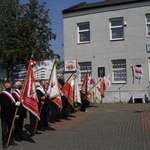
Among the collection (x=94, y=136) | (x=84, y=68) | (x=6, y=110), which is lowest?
(x=94, y=136)

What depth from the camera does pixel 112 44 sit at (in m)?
24.7

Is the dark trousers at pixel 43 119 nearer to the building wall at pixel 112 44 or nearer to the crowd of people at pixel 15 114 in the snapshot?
the crowd of people at pixel 15 114

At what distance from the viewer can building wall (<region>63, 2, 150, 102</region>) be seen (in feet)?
77.8

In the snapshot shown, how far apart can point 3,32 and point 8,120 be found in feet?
73.1

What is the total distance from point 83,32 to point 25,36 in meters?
5.09

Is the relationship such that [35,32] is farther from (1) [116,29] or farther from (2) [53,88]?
(2) [53,88]

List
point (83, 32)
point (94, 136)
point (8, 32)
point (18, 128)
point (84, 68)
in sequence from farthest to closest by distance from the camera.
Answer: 1. point (8, 32)
2. point (83, 32)
3. point (84, 68)
4. point (94, 136)
5. point (18, 128)

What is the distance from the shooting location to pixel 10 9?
105ft

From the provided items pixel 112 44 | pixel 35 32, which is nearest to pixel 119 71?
pixel 112 44

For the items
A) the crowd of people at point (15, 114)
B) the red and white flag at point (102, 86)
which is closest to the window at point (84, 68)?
the red and white flag at point (102, 86)

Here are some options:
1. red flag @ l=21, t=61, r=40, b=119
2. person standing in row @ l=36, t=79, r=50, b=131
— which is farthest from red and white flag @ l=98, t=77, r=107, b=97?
red flag @ l=21, t=61, r=40, b=119

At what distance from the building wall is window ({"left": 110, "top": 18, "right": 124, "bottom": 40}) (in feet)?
1.16

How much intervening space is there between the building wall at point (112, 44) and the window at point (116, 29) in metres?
0.35

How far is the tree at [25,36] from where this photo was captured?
27.7 metres
